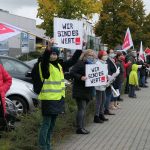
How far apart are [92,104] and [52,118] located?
4931mm

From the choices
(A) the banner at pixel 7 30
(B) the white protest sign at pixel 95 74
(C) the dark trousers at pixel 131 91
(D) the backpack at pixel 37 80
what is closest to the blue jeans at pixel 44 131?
(D) the backpack at pixel 37 80

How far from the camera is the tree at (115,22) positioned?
170 ft

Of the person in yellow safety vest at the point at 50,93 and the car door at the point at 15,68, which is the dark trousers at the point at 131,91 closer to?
the car door at the point at 15,68

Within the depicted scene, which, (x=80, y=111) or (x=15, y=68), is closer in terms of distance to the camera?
(x=80, y=111)

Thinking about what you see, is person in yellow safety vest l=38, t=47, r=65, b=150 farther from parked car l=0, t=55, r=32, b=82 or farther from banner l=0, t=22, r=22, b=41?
parked car l=0, t=55, r=32, b=82

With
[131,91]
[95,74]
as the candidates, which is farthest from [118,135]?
[131,91]

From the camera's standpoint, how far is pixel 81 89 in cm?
991

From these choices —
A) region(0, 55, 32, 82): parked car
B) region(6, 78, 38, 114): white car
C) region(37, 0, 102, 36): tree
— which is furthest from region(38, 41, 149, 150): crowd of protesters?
region(37, 0, 102, 36): tree

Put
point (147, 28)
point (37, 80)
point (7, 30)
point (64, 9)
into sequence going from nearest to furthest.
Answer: point (37, 80), point (7, 30), point (64, 9), point (147, 28)

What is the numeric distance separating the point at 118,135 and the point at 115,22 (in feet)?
143

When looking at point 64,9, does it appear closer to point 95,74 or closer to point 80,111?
point 95,74

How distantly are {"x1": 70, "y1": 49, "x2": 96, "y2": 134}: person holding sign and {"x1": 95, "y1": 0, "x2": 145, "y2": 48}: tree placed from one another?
41.1 metres

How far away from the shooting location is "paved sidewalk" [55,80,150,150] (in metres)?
8.93

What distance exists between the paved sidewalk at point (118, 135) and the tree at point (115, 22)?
3772 cm
